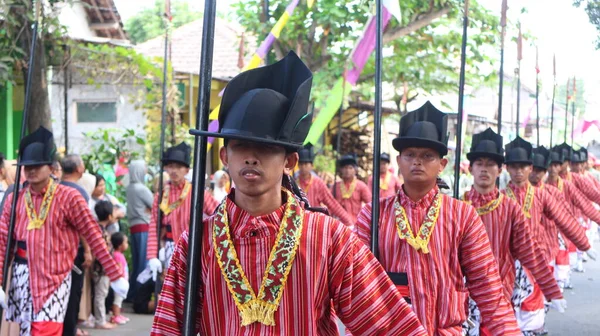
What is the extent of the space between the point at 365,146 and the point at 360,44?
1953cm

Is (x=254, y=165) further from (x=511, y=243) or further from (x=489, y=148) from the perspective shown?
(x=489, y=148)

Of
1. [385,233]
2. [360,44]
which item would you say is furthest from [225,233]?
[360,44]

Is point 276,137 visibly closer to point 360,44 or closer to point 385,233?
point 385,233

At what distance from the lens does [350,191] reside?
47.3ft

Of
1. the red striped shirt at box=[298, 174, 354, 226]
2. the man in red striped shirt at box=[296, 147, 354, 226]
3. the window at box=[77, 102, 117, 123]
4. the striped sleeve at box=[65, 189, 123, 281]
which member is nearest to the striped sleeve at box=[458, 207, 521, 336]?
the striped sleeve at box=[65, 189, 123, 281]

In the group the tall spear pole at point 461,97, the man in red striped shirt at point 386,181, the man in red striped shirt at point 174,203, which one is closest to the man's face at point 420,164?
the tall spear pole at point 461,97

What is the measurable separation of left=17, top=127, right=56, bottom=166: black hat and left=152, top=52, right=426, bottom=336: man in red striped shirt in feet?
13.1

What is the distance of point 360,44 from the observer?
8312mm

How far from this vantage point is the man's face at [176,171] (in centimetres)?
1002

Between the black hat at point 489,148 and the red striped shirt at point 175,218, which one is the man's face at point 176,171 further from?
the black hat at point 489,148

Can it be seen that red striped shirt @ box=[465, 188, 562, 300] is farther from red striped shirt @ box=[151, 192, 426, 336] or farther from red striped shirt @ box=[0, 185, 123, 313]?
red striped shirt @ box=[151, 192, 426, 336]

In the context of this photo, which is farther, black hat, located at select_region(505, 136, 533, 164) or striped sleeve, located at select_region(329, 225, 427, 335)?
black hat, located at select_region(505, 136, 533, 164)

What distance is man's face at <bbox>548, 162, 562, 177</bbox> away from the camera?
13.5 meters

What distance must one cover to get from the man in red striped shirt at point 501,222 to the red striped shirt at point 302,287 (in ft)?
10.6
